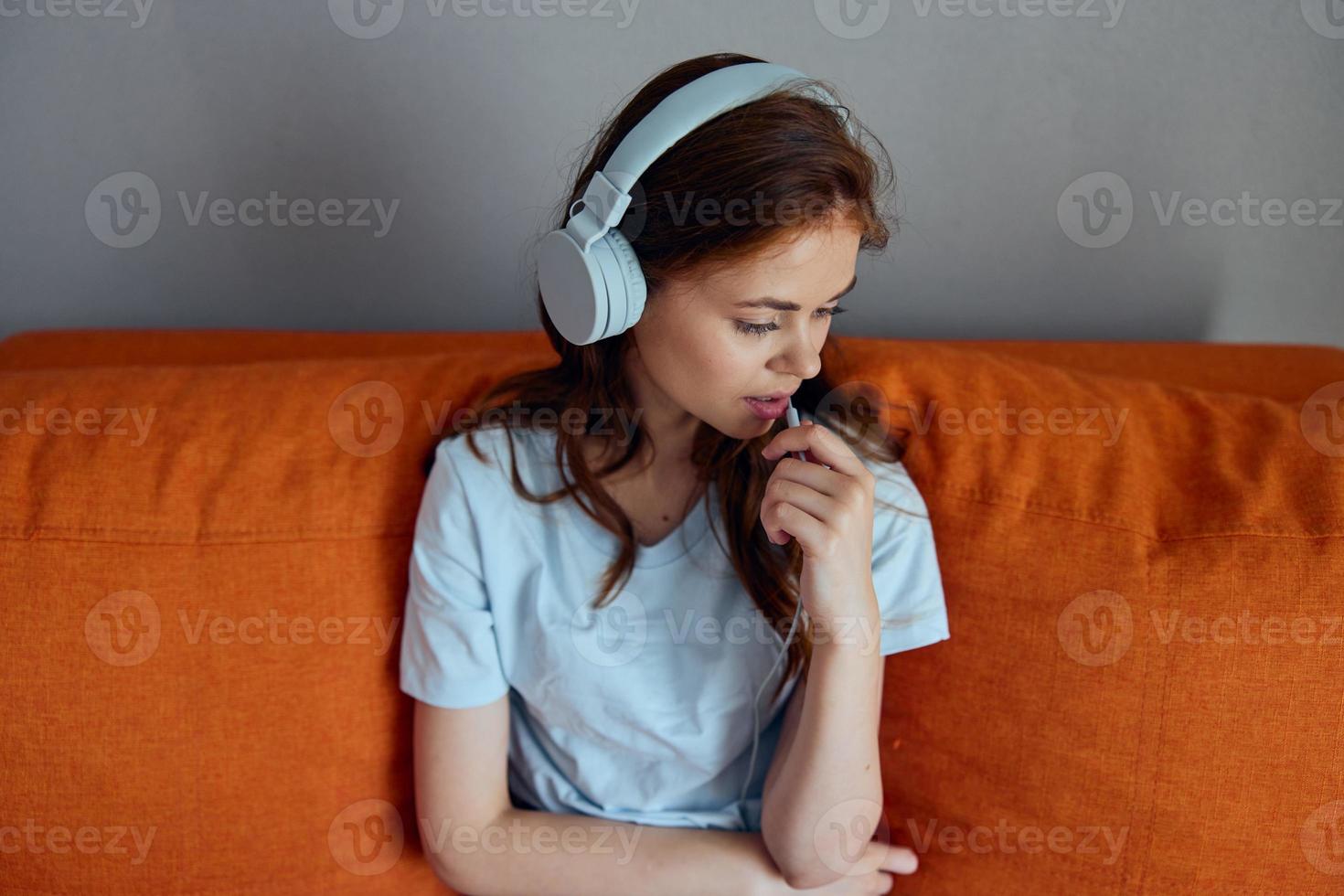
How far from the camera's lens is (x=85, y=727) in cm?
111

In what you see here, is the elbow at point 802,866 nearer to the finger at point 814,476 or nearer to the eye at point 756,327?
the finger at point 814,476

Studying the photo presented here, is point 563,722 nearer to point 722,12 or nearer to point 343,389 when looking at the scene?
point 343,389

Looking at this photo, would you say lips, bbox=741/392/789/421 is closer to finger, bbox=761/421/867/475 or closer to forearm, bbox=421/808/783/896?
finger, bbox=761/421/867/475

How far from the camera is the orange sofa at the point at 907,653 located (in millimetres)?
1041

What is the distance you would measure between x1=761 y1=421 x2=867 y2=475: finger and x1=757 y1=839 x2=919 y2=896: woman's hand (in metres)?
0.47

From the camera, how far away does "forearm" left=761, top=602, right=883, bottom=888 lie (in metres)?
1.05

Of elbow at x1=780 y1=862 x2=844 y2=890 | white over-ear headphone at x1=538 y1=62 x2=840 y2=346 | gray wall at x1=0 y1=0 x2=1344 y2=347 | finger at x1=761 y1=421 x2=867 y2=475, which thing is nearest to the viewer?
white over-ear headphone at x1=538 y1=62 x2=840 y2=346

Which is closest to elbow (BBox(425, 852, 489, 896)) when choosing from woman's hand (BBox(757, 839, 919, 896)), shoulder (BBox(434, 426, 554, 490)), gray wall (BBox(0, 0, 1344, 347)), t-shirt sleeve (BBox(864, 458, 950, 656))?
woman's hand (BBox(757, 839, 919, 896))

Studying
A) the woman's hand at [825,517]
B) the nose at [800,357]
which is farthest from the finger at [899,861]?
the nose at [800,357]

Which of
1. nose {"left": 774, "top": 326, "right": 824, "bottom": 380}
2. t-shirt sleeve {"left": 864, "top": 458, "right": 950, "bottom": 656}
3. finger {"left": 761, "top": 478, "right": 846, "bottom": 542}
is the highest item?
nose {"left": 774, "top": 326, "right": 824, "bottom": 380}

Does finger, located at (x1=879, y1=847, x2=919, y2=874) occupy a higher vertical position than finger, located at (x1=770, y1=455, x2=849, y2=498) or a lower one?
lower

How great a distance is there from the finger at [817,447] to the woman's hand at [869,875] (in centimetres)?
47

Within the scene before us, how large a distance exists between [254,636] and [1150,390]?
3.71 ft

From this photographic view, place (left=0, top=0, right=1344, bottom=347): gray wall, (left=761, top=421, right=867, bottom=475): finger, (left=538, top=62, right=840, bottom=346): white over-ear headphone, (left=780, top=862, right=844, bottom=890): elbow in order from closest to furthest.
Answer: (left=538, top=62, right=840, bottom=346): white over-ear headphone → (left=761, top=421, right=867, bottom=475): finger → (left=780, top=862, right=844, bottom=890): elbow → (left=0, top=0, right=1344, bottom=347): gray wall
